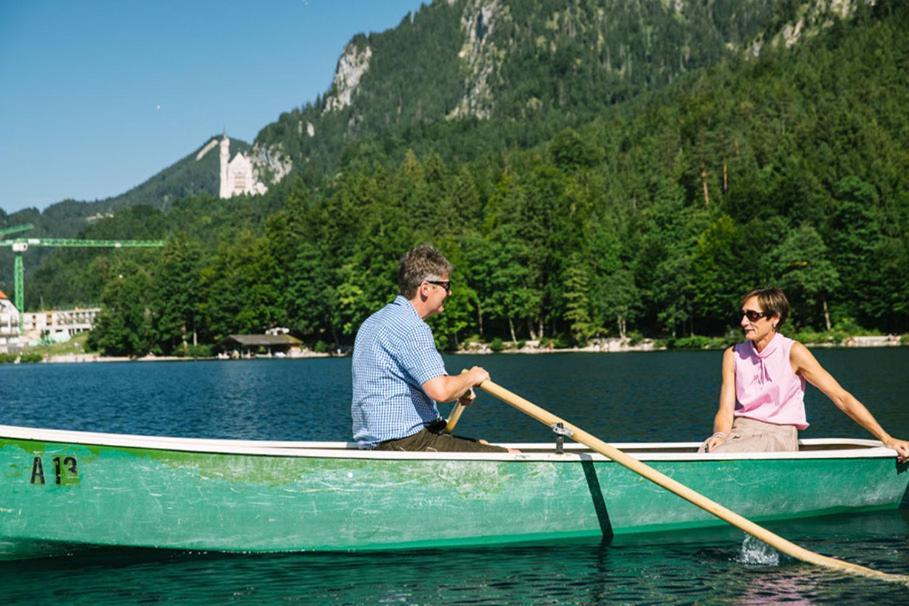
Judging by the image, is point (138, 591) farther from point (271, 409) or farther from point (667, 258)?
point (667, 258)

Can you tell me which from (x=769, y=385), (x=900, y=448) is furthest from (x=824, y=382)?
(x=900, y=448)

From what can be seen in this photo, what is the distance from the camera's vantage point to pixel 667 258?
8181 centimetres

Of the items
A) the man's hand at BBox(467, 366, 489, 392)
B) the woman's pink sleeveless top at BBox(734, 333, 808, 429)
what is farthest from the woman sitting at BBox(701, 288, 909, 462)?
the man's hand at BBox(467, 366, 489, 392)

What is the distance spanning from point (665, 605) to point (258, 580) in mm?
3424

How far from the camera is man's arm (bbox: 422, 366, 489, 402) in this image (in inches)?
325

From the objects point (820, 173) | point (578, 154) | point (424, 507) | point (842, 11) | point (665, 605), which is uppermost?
point (842, 11)

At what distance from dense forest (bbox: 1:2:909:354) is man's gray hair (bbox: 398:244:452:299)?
207ft

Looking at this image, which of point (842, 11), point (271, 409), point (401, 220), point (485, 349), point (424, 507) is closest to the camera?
point (424, 507)

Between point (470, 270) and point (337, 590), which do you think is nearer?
point (337, 590)

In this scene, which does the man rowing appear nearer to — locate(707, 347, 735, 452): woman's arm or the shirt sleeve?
the shirt sleeve

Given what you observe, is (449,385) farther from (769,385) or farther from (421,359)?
(769,385)

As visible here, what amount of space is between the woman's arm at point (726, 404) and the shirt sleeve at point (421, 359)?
10.1 feet

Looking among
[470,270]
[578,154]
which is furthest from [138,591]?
[578,154]

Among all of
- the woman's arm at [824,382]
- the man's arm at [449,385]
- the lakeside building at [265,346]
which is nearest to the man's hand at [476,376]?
the man's arm at [449,385]
